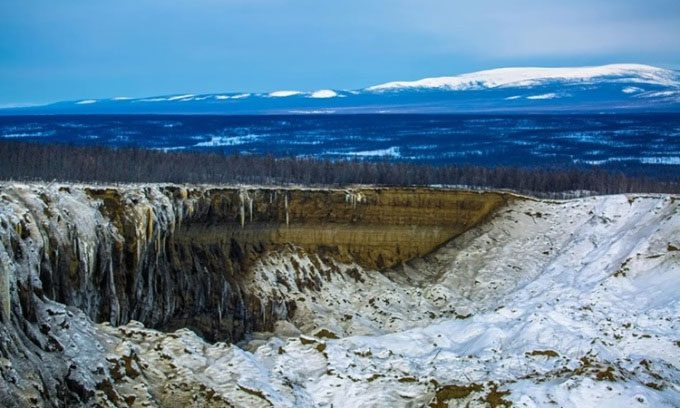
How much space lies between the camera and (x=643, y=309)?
5781cm

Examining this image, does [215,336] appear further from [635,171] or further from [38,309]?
[635,171]

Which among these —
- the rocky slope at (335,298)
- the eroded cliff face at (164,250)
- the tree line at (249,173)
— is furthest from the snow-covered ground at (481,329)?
the tree line at (249,173)

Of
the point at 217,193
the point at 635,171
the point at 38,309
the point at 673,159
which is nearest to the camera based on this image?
the point at 38,309

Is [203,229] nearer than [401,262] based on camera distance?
Yes

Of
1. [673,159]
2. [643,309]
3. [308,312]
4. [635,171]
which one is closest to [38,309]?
[308,312]

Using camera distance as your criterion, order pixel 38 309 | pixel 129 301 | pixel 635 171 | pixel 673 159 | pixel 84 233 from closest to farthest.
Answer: pixel 38 309 < pixel 84 233 < pixel 129 301 < pixel 635 171 < pixel 673 159

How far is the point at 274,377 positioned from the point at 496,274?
1288 inches

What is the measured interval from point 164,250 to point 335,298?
13.4 m

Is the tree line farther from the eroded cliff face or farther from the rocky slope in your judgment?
the rocky slope

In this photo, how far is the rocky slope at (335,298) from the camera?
1673 inches

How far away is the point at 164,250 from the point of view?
212 feet

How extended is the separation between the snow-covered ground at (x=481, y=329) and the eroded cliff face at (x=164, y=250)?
1.79 meters

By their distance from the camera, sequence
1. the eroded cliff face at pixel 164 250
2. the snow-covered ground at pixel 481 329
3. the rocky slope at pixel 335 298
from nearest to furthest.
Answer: the eroded cliff face at pixel 164 250, the rocky slope at pixel 335 298, the snow-covered ground at pixel 481 329

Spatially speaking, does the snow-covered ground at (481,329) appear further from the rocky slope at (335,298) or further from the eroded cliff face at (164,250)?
the eroded cliff face at (164,250)
